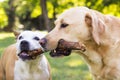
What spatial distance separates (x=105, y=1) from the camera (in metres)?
31.7

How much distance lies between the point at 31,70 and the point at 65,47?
1.97 meters

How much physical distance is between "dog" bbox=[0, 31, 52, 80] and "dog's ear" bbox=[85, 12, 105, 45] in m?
1.67

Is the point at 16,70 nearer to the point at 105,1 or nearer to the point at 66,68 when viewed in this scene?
the point at 66,68

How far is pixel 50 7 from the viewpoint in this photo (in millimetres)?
36250

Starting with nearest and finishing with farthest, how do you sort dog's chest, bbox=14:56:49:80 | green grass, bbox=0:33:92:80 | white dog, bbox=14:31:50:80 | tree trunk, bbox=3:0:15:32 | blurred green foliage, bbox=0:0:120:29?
1. white dog, bbox=14:31:50:80
2. dog's chest, bbox=14:56:49:80
3. green grass, bbox=0:33:92:80
4. blurred green foliage, bbox=0:0:120:29
5. tree trunk, bbox=3:0:15:32

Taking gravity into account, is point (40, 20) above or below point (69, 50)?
below

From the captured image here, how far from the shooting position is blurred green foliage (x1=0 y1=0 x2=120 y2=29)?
1258 inches

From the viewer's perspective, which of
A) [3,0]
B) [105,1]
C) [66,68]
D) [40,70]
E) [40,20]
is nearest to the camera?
[40,70]

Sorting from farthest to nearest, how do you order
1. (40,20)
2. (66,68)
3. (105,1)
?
(40,20) → (105,1) → (66,68)

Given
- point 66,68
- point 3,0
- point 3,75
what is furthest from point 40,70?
point 3,0

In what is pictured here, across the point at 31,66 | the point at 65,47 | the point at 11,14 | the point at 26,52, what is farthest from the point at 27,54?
the point at 11,14

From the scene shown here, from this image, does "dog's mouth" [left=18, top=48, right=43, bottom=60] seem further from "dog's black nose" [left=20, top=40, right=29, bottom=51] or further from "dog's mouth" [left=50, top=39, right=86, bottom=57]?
"dog's mouth" [left=50, top=39, right=86, bottom=57]

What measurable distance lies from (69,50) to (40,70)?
1.70m

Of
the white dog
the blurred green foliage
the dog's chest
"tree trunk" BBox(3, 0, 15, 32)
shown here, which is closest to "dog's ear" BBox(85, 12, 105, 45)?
the white dog
